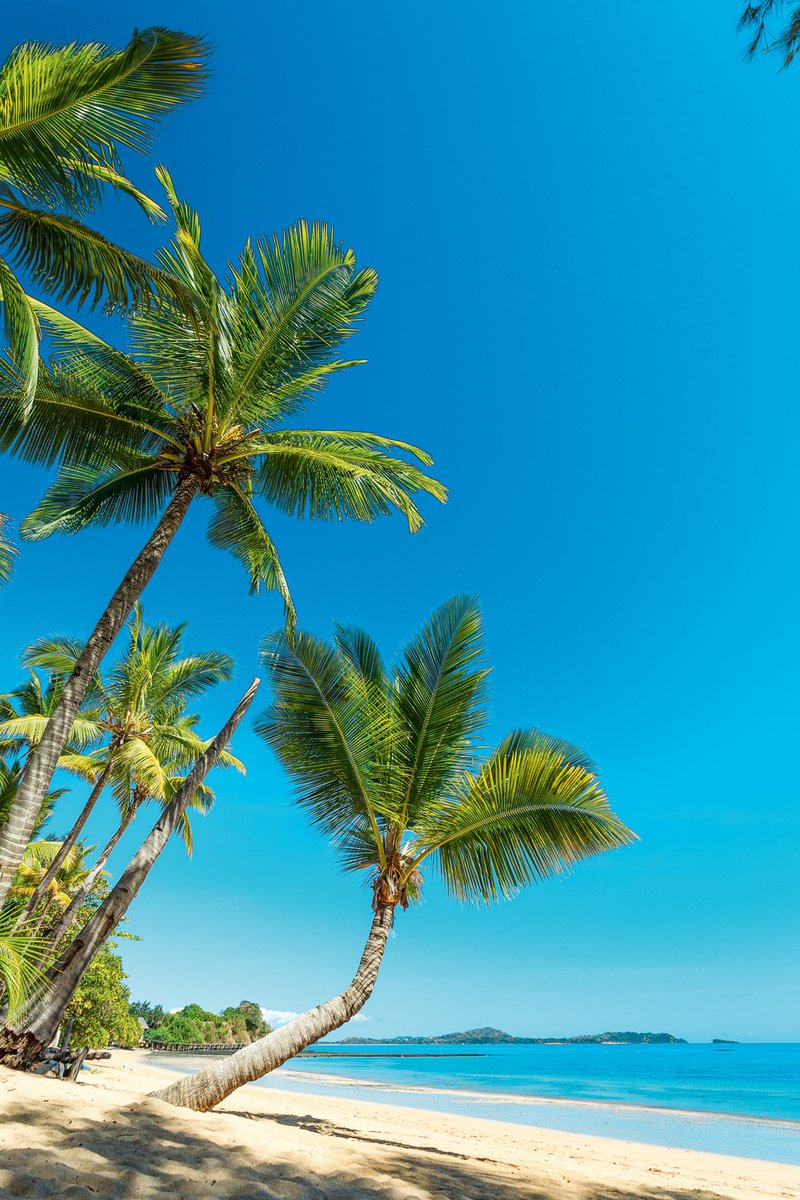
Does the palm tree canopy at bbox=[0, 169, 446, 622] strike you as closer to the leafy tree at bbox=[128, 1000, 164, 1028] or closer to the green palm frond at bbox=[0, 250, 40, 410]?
the green palm frond at bbox=[0, 250, 40, 410]

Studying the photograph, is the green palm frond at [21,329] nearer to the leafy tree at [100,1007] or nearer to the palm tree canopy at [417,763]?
the palm tree canopy at [417,763]

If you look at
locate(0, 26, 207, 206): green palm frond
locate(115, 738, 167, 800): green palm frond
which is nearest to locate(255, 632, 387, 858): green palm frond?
locate(0, 26, 207, 206): green palm frond

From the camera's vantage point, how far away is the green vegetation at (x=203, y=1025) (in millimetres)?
61094

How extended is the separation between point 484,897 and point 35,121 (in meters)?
8.82

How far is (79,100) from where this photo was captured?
5.46 m

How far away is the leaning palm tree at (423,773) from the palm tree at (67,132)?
4612mm

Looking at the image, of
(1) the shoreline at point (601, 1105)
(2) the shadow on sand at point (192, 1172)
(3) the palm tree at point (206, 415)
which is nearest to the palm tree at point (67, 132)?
(3) the palm tree at point (206, 415)

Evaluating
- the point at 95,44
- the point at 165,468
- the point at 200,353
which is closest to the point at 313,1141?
the point at 165,468

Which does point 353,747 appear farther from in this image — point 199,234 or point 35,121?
point 35,121

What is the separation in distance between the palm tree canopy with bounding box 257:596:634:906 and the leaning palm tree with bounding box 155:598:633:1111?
0.01 meters

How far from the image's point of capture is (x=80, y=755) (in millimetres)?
16094

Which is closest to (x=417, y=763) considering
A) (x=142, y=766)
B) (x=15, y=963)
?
(x=15, y=963)

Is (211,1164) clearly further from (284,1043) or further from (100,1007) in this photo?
(100,1007)

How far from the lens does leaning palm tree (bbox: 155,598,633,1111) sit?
26.0 ft
